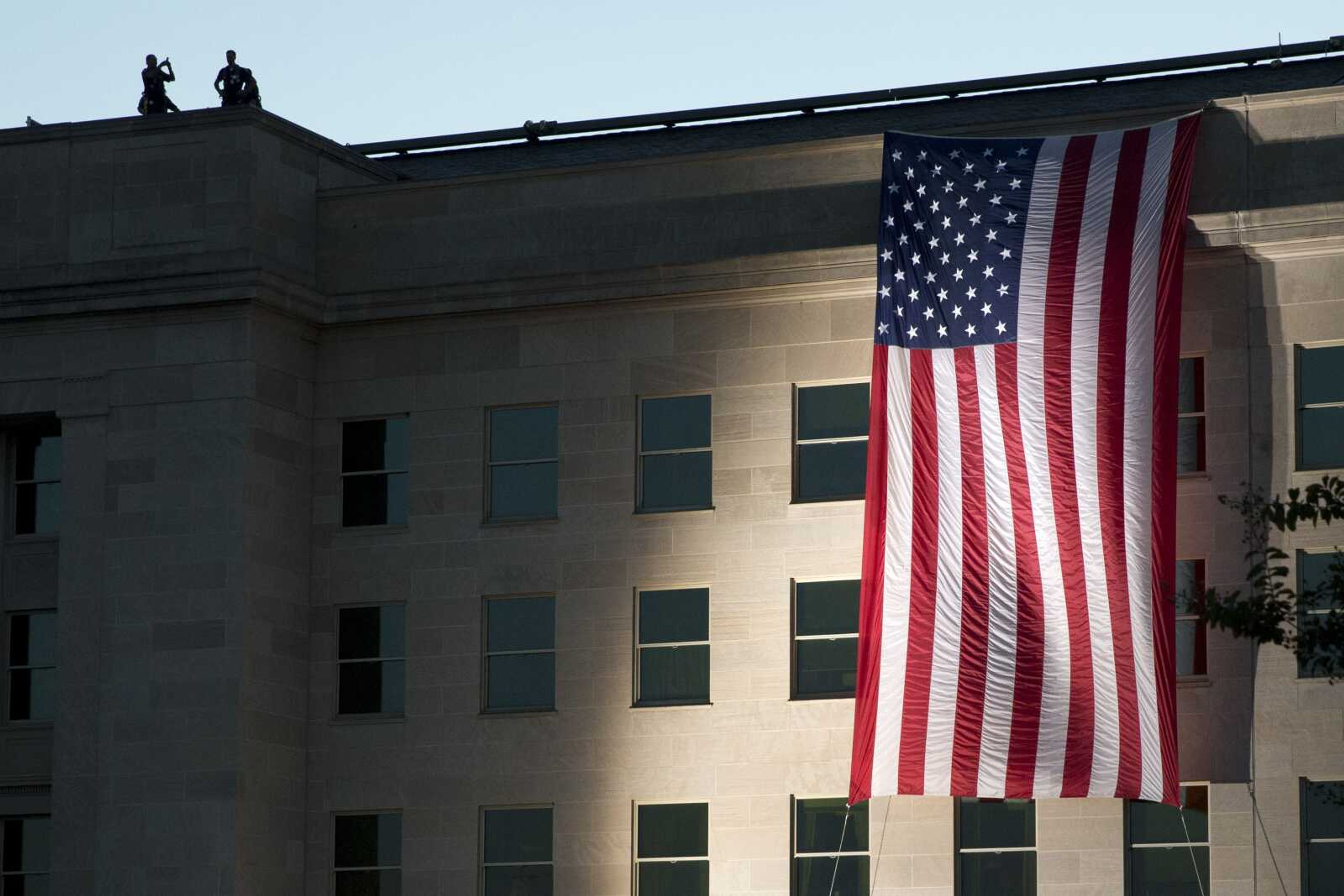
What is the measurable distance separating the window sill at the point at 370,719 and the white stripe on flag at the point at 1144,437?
1294 centimetres

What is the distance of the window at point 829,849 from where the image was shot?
134ft

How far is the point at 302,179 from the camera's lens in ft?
152

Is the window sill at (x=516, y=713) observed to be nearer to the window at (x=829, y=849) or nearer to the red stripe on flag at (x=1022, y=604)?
the window at (x=829, y=849)

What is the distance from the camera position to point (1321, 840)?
126 ft

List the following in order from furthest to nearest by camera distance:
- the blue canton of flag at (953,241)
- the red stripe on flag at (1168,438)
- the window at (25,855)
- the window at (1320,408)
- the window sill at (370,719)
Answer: the window at (25,855) → the window sill at (370,719) → the blue canton of flag at (953,241) → the window at (1320,408) → the red stripe on flag at (1168,438)

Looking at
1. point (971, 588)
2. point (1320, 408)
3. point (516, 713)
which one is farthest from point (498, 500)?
point (1320, 408)

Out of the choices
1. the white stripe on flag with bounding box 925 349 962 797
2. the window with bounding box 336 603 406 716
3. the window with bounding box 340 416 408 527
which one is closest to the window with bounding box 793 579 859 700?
the white stripe on flag with bounding box 925 349 962 797

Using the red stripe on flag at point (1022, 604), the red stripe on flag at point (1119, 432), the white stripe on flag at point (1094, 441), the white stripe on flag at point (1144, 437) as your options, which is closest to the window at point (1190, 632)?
the white stripe on flag at point (1144, 437)

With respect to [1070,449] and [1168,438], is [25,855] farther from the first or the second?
[1168,438]

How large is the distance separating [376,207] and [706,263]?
6757 mm

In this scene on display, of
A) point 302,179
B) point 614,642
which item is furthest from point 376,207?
point 614,642

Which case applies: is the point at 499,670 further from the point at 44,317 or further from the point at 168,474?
the point at 44,317

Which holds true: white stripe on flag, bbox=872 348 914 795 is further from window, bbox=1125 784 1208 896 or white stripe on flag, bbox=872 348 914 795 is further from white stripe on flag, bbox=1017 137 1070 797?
window, bbox=1125 784 1208 896

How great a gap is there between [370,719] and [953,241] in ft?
42.5
